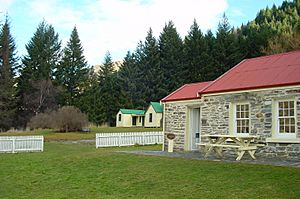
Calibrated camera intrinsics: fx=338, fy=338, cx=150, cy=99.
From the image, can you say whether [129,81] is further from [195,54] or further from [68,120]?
[68,120]

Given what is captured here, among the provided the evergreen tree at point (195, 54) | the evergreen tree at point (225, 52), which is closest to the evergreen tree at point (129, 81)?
the evergreen tree at point (195, 54)

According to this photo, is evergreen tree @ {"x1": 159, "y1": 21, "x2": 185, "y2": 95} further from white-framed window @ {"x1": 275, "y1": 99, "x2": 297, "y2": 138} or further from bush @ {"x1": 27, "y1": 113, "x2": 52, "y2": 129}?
white-framed window @ {"x1": 275, "y1": 99, "x2": 297, "y2": 138}

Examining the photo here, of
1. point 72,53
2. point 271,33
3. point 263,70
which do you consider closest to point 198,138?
point 263,70

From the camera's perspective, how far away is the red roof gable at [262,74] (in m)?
12.7

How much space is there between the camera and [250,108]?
525 inches

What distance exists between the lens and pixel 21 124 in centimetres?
4959

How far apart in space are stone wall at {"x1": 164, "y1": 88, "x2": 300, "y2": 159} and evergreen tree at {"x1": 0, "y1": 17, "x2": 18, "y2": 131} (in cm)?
3481

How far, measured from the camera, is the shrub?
3353cm

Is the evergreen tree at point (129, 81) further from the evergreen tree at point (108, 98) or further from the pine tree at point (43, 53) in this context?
the pine tree at point (43, 53)

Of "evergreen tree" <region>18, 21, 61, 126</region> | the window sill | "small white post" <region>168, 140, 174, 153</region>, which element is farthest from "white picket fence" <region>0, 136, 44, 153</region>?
"evergreen tree" <region>18, 21, 61, 126</region>

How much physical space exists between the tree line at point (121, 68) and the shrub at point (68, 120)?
42.2 ft

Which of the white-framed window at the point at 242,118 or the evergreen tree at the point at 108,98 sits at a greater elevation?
the evergreen tree at the point at 108,98

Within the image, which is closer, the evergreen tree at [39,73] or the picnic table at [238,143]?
the picnic table at [238,143]

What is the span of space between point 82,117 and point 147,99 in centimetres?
1943
